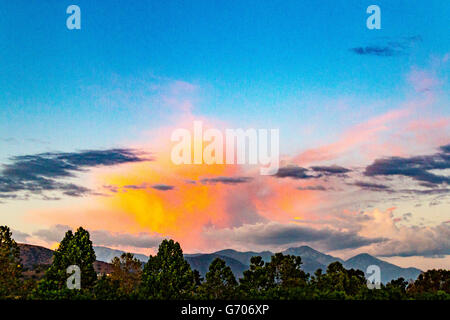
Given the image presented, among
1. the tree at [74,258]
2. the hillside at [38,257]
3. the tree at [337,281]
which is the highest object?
the tree at [74,258]

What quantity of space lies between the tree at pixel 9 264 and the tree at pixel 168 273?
756 inches

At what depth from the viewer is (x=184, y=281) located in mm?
50781

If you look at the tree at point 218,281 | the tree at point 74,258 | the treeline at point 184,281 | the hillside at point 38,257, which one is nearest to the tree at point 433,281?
the treeline at point 184,281

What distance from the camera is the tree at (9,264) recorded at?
189ft

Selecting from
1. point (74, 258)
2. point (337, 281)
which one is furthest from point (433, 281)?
point (74, 258)

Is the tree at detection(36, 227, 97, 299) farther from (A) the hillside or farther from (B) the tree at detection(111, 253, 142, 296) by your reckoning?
(A) the hillside

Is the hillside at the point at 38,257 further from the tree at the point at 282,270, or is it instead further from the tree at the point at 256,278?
the tree at the point at 256,278

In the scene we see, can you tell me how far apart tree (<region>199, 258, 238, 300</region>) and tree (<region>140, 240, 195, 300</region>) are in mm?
2412

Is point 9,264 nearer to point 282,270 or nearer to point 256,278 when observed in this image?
point 256,278

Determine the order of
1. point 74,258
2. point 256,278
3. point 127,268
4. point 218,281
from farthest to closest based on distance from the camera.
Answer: point 127,268 < point 256,278 < point 218,281 < point 74,258

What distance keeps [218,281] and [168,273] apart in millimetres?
6337
